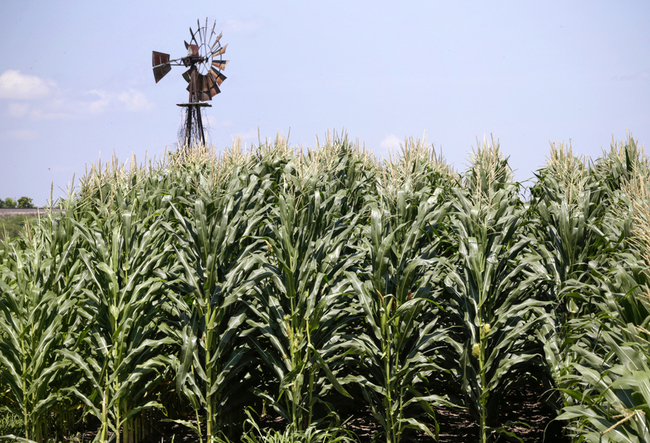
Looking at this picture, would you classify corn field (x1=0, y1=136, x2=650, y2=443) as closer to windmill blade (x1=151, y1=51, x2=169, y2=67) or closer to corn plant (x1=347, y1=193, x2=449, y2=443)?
corn plant (x1=347, y1=193, x2=449, y2=443)

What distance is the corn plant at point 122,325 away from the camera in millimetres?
4414

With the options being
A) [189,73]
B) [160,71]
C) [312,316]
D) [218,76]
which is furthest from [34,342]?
[189,73]

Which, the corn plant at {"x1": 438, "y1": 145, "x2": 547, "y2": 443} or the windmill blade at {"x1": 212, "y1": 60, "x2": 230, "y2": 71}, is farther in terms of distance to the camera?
the windmill blade at {"x1": 212, "y1": 60, "x2": 230, "y2": 71}

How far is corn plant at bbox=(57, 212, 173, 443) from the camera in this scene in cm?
441

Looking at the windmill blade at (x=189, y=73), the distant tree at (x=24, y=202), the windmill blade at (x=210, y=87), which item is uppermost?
the windmill blade at (x=189, y=73)

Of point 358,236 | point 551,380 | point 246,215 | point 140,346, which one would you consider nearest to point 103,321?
point 140,346

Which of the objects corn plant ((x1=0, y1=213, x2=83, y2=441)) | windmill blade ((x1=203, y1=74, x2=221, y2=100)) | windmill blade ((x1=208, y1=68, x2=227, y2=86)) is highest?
windmill blade ((x1=208, y1=68, x2=227, y2=86))

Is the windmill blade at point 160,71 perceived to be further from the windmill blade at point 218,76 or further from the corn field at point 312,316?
the corn field at point 312,316

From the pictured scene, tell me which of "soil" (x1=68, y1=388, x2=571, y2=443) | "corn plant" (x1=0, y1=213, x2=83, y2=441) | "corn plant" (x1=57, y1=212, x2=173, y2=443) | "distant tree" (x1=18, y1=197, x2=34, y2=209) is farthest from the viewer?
"distant tree" (x1=18, y1=197, x2=34, y2=209)

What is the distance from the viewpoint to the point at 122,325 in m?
4.34

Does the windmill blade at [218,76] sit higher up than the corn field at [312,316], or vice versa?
the windmill blade at [218,76]

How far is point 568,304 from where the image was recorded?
4.63 m

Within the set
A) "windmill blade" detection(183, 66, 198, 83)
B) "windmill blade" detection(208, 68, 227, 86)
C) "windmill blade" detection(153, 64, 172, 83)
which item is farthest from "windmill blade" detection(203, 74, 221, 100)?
"windmill blade" detection(153, 64, 172, 83)

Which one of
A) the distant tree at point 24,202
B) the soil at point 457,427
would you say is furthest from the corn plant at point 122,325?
the distant tree at point 24,202
